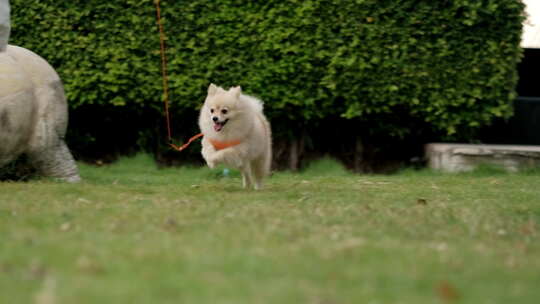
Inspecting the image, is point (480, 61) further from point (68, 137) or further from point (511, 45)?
point (68, 137)

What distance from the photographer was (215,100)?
7418mm

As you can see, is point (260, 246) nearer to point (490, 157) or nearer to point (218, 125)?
point (218, 125)

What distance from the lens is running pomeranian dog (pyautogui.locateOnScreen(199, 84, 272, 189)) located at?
7.39 m

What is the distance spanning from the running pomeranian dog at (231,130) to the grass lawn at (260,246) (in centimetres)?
36

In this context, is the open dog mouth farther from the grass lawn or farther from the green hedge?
the green hedge

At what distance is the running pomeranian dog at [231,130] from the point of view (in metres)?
7.39

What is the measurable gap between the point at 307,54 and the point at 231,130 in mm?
3617

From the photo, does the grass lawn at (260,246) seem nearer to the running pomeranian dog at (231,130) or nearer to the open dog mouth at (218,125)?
the running pomeranian dog at (231,130)

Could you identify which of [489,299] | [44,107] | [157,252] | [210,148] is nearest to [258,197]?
[210,148]

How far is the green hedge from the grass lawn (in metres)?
3.21

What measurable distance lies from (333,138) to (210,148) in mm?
4535

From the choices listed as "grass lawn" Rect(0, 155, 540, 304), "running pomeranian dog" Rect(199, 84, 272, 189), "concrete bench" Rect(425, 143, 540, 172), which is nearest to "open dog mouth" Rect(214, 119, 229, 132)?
"running pomeranian dog" Rect(199, 84, 272, 189)

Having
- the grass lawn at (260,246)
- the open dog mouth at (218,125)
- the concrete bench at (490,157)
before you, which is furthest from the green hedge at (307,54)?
the open dog mouth at (218,125)

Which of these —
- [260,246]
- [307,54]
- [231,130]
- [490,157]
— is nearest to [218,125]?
[231,130]
